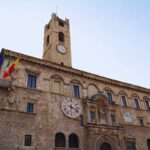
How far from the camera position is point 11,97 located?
18.0 meters

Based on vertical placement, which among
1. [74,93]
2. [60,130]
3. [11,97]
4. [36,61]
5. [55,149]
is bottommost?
[55,149]

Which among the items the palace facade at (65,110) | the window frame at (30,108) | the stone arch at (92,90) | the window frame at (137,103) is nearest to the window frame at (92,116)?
the palace facade at (65,110)

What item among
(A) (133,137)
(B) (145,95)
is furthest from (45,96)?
(B) (145,95)

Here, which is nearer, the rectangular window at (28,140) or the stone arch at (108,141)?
the rectangular window at (28,140)

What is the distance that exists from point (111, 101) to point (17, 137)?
13209 millimetres

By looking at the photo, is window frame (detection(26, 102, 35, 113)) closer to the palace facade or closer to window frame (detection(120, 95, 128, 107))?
the palace facade

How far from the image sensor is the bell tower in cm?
2809

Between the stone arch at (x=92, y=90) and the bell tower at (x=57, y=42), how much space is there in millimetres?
5695

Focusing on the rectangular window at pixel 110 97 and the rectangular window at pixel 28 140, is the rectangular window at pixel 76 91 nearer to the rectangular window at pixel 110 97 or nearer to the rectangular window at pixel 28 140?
the rectangular window at pixel 110 97

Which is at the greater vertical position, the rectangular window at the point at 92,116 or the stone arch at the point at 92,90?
the stone arch at the point at 92,90

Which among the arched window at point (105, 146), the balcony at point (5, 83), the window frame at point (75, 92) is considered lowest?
the arched window at point (105, 146)

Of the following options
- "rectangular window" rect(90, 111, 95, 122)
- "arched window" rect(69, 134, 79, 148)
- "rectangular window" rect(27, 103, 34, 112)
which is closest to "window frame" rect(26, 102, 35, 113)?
"rectangular window" rect(27, 103, 34, 112)

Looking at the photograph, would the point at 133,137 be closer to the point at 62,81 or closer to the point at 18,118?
the point at 62,81

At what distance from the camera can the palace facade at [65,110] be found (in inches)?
685
